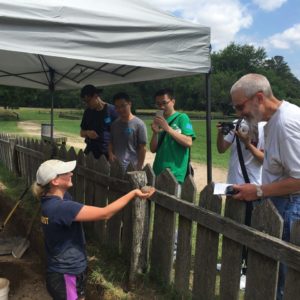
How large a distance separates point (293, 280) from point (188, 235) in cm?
102

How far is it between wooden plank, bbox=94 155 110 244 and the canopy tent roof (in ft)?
4.17

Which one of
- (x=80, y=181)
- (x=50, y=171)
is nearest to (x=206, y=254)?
(x=50, y=171)

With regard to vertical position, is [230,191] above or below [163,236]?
above

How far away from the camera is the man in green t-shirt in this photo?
390cm

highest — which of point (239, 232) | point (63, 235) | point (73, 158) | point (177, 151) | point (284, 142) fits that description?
point (284, 142)

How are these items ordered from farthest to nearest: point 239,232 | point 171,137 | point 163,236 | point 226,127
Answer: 1. point 171,137
2. point 226,127
3. point 163,236
4. point 239,232

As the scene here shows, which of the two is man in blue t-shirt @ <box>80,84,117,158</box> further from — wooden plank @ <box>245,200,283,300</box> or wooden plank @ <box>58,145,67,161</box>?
wooden plank @ <box>245,200,283,300</box>

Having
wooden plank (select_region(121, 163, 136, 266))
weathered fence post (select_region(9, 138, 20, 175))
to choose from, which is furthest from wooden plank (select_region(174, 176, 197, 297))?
weathered fence post (select_region(9, 138, 20, 175))

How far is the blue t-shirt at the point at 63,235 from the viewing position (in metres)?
2.58

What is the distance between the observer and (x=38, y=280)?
4.09 m

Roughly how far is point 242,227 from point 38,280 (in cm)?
245

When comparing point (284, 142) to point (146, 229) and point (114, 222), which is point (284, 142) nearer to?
point (146, 229)

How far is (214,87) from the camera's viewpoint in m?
96.2

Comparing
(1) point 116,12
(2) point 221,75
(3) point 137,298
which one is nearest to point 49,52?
(1) point 116,12
